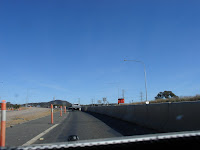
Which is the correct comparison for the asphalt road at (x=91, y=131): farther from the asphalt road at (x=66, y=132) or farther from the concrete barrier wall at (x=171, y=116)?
the concrete barrier wall at (x=171, y=116)

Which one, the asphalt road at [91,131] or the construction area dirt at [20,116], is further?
the construction area dirt at [20,116]

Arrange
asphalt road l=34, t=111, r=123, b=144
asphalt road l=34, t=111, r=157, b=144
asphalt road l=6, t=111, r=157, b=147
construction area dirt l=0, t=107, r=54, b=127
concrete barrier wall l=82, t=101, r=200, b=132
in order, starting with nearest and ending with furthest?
concrete barrier wall l=82, t=101, r=200, b=132 → asphalt road l=6, t=111, r=157, b=147 → asphalt road l=34, t=111, r=123, b=144 → asphalt road l=34, t=111, r=157, b=144 → construction area dirt l=0, t=107, r=54, b=127

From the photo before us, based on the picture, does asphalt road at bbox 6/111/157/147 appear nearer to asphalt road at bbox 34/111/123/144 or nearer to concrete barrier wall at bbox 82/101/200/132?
asphalt road at bbox 34/111/123/144

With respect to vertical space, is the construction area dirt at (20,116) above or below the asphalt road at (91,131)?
below

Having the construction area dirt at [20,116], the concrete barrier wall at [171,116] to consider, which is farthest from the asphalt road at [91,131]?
the construction area dirt at [20,116]

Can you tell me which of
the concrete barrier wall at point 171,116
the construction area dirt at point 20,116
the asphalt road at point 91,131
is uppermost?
the concrete barrier wall at point 171,116

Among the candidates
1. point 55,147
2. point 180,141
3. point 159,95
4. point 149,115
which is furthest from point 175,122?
point 159,95

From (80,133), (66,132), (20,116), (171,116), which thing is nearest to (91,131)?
(80,133)

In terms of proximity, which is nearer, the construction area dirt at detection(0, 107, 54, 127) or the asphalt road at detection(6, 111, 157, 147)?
the asphalt road at detection(6, 111, 157, 147)

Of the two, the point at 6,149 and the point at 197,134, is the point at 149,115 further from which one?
the point at 6,149

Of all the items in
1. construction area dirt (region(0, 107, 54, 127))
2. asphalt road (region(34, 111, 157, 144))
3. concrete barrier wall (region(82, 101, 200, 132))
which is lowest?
construction area dirt (region(0, 107, 54, 127))

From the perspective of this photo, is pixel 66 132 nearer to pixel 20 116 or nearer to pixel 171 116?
pixel 171 116

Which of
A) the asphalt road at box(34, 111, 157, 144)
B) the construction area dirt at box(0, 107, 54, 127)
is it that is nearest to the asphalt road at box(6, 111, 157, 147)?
the asphalt road at box(34, 111, 157, 144)

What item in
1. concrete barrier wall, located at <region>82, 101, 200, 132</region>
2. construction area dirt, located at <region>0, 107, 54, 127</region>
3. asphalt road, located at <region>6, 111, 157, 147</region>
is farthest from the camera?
construction area dirt, located at <region>0, 107, 54, 127</region>
